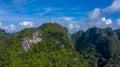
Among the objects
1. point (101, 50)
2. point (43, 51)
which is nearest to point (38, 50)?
point (43, 51)

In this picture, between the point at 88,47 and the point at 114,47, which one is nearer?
the point at 114,47

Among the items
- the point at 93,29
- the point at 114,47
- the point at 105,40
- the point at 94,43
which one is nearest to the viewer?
the point at 114,47

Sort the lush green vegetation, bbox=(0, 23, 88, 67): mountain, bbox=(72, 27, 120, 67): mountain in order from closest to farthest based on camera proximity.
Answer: bbox=(0, 23, 88, 67): mountain < the lush green vegetation < bbox=(72, 27, 120, 67): mountain

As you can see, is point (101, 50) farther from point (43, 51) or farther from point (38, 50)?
point (38, 50)

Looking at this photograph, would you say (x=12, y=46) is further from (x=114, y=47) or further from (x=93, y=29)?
(x=93, y=29)

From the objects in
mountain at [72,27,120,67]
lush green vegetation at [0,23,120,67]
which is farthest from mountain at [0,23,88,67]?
mountain at [72,27,120,67]

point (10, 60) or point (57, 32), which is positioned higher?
point (57, 32)

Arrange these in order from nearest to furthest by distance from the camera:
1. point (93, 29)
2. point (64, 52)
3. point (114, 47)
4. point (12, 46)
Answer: point (12, 46)
point (64, 52)
point (114, 47)
point (93, 29)

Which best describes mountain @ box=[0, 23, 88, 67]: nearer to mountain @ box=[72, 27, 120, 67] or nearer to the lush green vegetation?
the lush green vegetation

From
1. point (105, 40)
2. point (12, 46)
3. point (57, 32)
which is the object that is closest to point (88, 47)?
point (105, 40)
